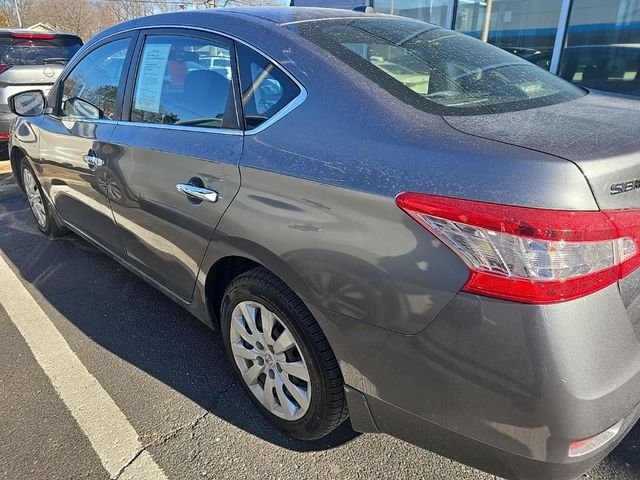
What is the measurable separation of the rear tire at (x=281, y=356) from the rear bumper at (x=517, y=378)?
31cm

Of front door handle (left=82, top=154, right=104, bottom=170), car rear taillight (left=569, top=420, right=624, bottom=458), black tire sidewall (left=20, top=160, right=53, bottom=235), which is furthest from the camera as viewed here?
black tire sidewall (left=20, top=160, right=53, bottom=235)

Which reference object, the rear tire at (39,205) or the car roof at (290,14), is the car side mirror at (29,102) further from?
the car roof at (290,14)

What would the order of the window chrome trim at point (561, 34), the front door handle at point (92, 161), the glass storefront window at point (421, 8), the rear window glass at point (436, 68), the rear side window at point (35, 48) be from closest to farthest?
the rear window glass at point (436, 68) → the front door handle at point (92, 161) → the window chrome trim at point (561, 34) → the rear side window at point (35, 48) → the glass storefront window at point (421, 8)

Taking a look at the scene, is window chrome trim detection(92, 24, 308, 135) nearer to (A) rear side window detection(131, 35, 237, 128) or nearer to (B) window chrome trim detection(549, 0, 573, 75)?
(A) rear side window detection(131, 35, 237, 128)

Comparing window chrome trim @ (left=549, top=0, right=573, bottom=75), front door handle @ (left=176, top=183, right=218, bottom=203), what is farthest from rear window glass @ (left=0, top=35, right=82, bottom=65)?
A: window chrome trim @ (left=549, top=0, right=573, bottom=75)

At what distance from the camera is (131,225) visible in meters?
2.67

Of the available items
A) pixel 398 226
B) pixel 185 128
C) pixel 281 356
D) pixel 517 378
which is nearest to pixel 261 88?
pixel 185 128

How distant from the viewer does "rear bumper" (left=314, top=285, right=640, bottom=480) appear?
1.26 metres

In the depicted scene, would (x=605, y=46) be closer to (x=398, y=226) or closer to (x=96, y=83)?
(x=96, y=83)

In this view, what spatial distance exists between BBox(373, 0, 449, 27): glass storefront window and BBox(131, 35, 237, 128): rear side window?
6484 millimetres

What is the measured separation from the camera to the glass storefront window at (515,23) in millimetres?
6848

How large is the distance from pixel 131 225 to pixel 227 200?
39.0 inches

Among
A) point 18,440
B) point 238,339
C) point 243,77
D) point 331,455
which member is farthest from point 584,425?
point 18,440

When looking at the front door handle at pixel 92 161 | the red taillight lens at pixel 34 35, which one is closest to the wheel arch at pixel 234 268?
the front door handle at pixel 92 161
